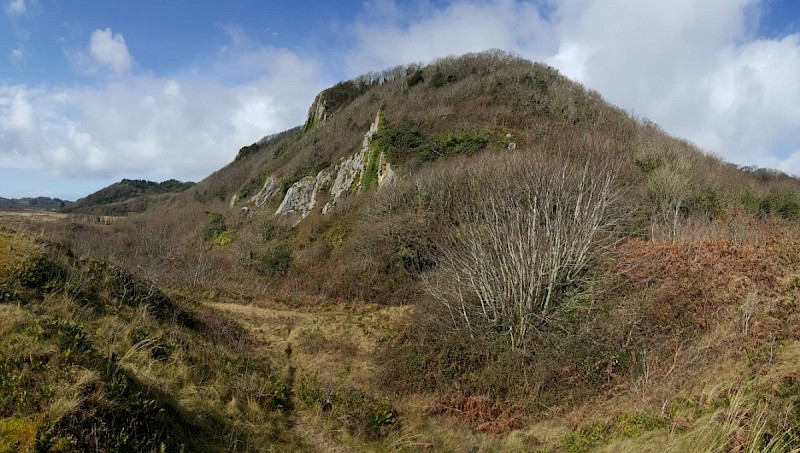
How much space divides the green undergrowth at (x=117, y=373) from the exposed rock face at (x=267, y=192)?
41628 mm

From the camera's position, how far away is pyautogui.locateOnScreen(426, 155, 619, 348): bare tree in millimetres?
12562

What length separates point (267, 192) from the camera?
53.5m

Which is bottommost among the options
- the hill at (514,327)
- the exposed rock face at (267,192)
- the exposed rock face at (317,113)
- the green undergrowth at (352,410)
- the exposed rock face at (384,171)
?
the green undergrowth at (352,410)

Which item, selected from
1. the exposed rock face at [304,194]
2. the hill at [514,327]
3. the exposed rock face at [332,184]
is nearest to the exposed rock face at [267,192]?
the exposed rock face at [332,184]

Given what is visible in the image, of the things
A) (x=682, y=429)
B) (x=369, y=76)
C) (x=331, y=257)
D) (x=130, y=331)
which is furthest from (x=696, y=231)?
(x=369, y=76)

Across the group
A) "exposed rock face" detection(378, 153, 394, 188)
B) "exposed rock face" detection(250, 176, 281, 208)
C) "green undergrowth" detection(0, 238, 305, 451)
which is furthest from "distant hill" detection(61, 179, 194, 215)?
"green undergrowth" detection(0, 238, 305, 451)

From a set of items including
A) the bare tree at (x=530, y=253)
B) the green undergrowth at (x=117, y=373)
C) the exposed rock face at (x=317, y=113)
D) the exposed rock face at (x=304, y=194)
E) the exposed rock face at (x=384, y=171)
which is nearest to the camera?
the green undergrowth at (x=117, y=373)

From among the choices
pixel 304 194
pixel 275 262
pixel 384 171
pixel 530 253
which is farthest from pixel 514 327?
pixel 304 194

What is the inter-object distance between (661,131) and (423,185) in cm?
2297

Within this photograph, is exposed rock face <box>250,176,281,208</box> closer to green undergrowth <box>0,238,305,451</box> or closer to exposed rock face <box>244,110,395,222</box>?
exposed rock face <box>244,110,395,222</box>

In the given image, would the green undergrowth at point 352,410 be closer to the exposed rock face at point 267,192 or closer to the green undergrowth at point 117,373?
the green undergrowth at point 117,373

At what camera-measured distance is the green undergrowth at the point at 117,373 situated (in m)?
4.38

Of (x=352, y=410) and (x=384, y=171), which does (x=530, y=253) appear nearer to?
(x=352, y=410)

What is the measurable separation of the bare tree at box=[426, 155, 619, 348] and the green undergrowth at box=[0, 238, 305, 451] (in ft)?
21.2
